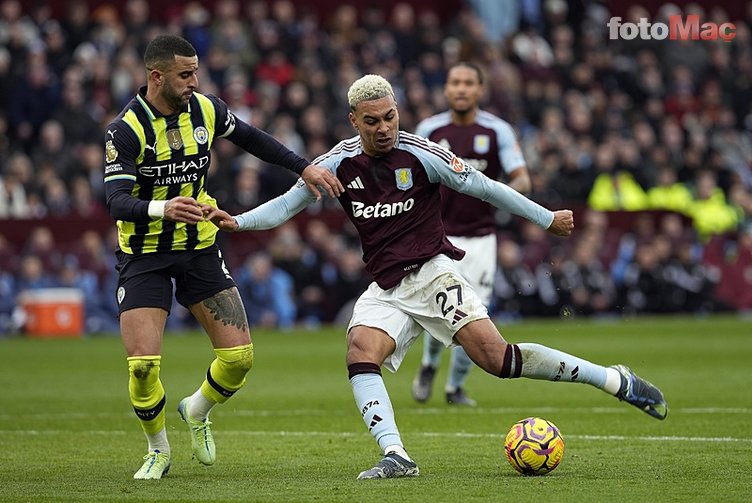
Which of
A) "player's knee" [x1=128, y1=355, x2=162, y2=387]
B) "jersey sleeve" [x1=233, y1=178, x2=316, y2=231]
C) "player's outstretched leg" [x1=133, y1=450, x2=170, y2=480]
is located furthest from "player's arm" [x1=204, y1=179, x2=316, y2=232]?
"player's outstretched leg" [x1=133, y1=450, x2=170, y2=480]

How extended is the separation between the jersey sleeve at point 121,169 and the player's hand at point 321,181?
1025 millimetres

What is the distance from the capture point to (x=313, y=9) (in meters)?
30.9

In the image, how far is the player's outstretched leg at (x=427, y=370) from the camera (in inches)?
500

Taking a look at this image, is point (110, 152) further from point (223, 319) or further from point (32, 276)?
point (32, 276)

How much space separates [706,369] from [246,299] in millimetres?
9684

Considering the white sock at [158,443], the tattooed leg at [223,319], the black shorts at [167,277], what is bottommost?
the white sock at [158,443]

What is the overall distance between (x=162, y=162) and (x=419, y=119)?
58.5 ft

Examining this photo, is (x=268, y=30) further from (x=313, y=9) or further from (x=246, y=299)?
(x=246, y=299)

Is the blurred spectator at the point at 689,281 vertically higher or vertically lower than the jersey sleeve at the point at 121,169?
lower

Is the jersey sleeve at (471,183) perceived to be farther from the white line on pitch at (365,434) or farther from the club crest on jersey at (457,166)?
the white line on pitch at (365,434)

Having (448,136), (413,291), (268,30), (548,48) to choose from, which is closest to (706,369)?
(448,136)

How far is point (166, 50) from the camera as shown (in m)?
8.37

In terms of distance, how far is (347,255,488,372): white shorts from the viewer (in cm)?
842

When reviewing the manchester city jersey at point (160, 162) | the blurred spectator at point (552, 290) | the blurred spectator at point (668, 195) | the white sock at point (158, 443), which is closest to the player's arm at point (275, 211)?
the manchester city jersey at point (160, 162)
